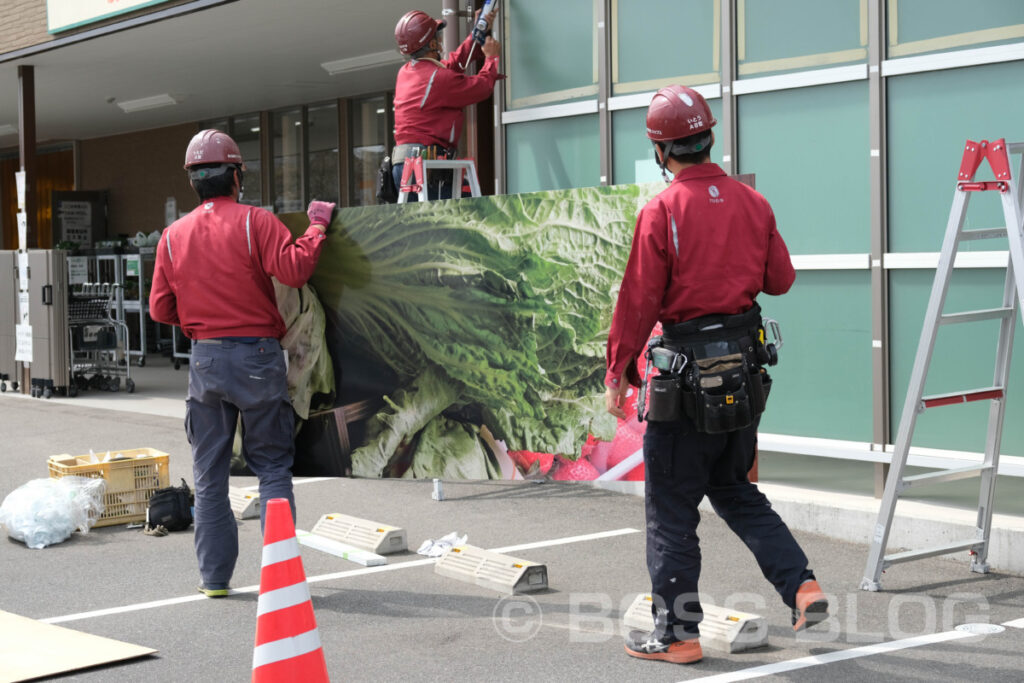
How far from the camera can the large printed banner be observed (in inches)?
232

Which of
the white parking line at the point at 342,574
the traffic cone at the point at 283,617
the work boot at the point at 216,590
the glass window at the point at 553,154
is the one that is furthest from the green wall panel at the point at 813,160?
the traffic cone at the point at 283,617

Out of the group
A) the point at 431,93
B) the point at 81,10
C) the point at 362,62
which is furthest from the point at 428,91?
the point at 362,62

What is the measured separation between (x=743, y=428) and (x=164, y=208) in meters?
21.7

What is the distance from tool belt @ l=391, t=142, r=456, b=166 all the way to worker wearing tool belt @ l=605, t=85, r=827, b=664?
11.7 ft

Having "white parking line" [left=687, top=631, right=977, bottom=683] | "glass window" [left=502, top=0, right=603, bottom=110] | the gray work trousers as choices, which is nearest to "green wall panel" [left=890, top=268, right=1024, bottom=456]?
"white parking line" [left=687, top=631, right=977, bottom=683]

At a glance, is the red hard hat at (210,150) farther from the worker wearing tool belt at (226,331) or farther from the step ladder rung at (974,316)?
the step ladder rung at (974,316)

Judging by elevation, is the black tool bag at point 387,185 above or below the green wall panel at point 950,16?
below

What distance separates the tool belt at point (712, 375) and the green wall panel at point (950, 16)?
3126mm

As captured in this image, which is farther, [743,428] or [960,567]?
[960,567]

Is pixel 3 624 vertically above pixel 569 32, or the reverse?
pixel 569 32

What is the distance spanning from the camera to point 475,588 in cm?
611

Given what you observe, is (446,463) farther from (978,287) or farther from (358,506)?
(978,287)

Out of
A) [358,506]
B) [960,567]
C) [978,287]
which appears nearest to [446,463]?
[358,506]

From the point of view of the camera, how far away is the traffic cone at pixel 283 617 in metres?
3.82
